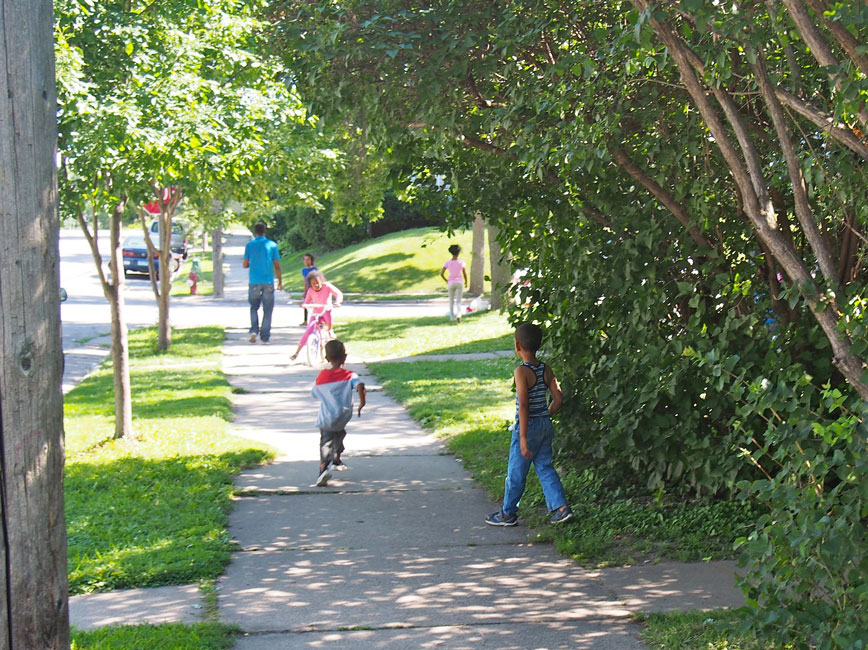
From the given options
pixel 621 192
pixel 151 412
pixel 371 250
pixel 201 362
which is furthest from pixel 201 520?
pixel 371 250

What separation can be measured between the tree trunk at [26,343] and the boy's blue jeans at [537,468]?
3.71 metres

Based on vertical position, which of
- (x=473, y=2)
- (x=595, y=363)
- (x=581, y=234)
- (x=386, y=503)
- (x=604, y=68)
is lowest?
(x=386, y=503)

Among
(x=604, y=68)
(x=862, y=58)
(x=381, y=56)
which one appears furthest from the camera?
(x=381, y=56)

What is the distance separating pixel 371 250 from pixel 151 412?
87.6ft

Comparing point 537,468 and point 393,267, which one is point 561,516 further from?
point 393,267

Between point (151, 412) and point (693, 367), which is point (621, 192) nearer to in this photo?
point (693, 367)

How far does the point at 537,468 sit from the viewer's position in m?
7.11

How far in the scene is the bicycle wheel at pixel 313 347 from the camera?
15.7 meters

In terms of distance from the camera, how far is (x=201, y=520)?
7.00 m

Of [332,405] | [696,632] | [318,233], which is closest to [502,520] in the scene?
[332,405]

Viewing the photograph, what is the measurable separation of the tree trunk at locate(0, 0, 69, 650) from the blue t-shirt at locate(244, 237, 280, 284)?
45.5 feet

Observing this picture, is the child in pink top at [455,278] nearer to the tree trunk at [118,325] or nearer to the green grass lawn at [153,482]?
the green grass lawn at [153,482]

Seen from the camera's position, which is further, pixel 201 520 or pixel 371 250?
pixel 371 250

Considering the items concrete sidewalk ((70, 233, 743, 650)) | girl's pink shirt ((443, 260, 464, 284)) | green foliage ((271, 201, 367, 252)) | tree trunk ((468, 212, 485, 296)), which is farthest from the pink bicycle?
green foliage ((271, 201, 367, 252))
